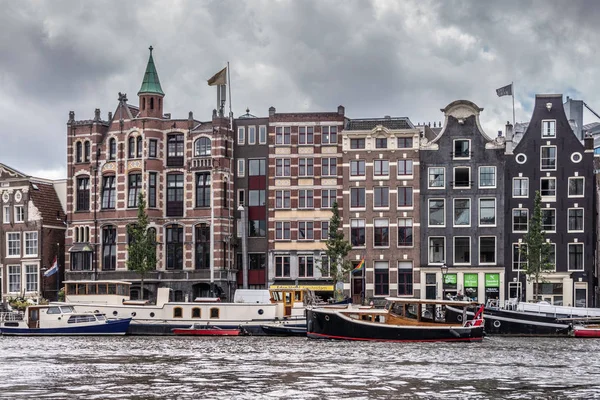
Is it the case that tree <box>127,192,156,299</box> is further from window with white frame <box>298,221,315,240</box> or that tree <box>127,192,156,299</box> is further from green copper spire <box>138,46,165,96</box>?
window with white frame <box>298,221,315,240</box>

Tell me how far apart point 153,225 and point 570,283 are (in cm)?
3445

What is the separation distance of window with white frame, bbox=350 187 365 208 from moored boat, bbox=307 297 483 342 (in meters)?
24.3

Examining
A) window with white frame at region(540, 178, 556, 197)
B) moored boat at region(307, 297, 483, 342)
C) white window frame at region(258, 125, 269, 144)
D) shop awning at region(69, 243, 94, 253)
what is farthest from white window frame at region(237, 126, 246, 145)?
moored boat at region(307, 297, 483, 342)

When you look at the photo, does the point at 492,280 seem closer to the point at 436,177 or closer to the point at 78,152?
A: the point at 436,177

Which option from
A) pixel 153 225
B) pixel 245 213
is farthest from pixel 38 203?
pixel 245 213

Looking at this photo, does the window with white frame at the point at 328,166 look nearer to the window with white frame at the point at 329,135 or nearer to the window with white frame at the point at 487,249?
the window with white frame at the point at 329,135

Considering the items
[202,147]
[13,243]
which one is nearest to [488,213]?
[202,147]

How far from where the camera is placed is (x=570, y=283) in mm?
89688

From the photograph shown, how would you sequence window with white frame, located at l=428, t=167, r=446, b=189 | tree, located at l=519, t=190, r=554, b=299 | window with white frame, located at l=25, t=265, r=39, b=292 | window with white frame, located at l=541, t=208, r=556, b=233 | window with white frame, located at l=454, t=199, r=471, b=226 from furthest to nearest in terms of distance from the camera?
window with white frame, located at l=25, t=265, r=39, b=292 → window with white frame, located at l=428, t=167, r=446, b=189 → window with white frame, located at l=454, t=199, r=471, b=226 → window with white frame, located at l=541, t=208, r=556, b=233 → tree, located at l=519, t=190, r=554, b=299

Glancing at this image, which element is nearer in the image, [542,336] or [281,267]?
[542,336]

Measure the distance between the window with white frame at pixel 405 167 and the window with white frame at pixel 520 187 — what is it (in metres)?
8.42

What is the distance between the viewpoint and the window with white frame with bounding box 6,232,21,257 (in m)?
104

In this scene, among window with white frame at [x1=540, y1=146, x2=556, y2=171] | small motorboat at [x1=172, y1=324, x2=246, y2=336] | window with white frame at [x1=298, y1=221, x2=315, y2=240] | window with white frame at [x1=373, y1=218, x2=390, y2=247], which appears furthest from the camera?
window with white frame at [x1=298, y1=221, x2=315, y2=240]

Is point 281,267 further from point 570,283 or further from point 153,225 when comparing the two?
point 570,283
